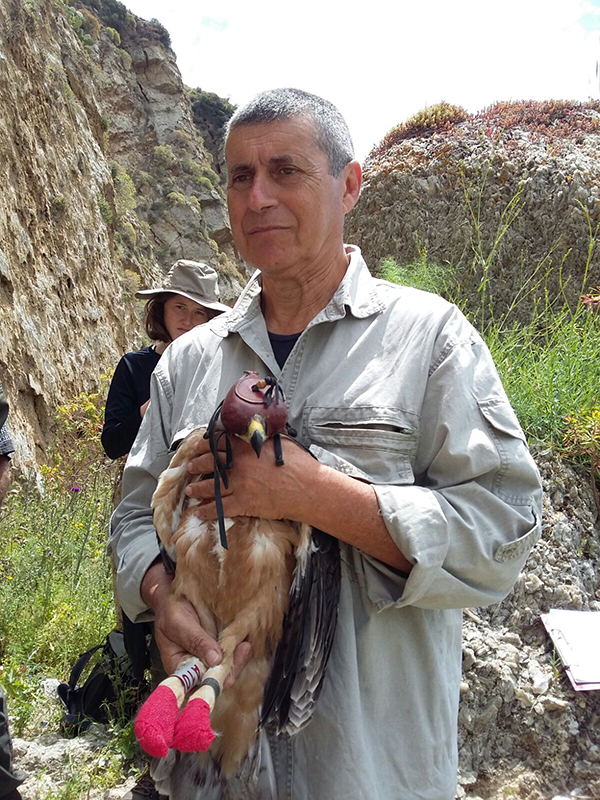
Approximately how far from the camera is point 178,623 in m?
1.53

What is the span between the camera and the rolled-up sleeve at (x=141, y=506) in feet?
5.71

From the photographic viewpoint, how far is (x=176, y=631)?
153cm

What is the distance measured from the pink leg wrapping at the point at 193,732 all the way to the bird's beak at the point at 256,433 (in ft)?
1.78

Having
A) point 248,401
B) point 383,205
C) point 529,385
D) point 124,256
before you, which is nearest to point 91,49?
point 124,256

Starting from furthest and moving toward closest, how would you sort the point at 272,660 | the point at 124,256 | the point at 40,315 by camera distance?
the point at 124,256 < the point at 40,315 < the point at 272,660

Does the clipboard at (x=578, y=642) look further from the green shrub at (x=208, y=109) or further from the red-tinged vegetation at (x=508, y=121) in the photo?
the green shrub at (x=208, y=109)

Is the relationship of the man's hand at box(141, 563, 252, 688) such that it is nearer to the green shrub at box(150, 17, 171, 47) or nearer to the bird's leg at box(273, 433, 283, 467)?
the bird's leg at box(273, 433, 283, 467)

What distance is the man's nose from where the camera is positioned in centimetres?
171

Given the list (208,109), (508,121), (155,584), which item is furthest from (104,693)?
(208,109)

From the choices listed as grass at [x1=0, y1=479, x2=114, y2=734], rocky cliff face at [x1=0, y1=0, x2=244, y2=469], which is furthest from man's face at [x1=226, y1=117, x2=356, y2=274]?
rocky cliff face at [x1=0, y1=0, x2=244, y2=469]

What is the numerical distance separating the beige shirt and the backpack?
2.12 metres

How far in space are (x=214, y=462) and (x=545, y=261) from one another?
6.08 meters

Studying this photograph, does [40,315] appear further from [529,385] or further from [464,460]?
[464,460]

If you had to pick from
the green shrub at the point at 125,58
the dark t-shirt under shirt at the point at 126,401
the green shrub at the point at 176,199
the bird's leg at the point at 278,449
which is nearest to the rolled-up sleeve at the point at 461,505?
the bird's leg at the point at 278,449
